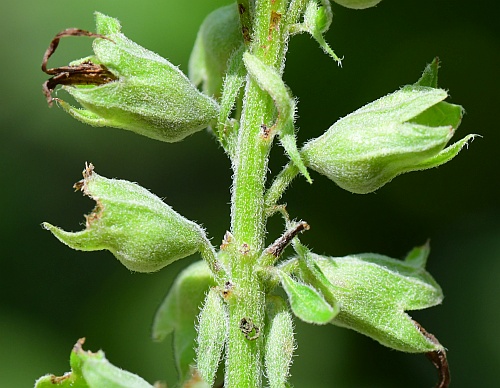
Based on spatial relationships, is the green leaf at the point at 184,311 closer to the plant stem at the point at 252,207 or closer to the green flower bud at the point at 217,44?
the plant stem at the point at 252,207

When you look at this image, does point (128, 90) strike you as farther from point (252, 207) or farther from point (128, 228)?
point (252, 207)

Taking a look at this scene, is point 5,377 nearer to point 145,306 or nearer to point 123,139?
point 145,306

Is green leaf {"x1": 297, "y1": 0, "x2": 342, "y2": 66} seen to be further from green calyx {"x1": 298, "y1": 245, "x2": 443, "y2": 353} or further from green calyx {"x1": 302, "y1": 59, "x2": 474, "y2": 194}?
green calyx {"x1": 298, "y1": 245, "x2": 443, "y2": 353}

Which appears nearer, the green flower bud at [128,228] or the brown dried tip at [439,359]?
the green flower bud at [128,228]

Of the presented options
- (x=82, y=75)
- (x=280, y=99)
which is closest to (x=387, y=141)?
(x=280, y=99)

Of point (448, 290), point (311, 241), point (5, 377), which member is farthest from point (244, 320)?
point (448, 290)

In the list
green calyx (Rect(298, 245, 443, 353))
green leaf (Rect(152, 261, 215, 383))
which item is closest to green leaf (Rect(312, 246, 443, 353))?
green calyx (Rect(298, 245, 443, 353))

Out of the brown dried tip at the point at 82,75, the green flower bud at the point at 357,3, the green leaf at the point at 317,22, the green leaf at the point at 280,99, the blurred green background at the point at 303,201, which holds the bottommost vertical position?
the blurred green background at the point at 303,201

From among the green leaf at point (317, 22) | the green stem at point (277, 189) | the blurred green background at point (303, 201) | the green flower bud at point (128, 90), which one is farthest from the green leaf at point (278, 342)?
the blurred green background at point (303, 201)
